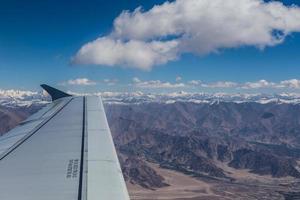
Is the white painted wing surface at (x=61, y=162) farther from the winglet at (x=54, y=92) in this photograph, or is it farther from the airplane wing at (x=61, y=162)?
the winglet at (x=54, y=92)

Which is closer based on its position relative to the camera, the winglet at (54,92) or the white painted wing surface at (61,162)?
the white painted wing surface at (61,162)

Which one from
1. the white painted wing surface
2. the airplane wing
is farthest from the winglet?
the white painted wing surface

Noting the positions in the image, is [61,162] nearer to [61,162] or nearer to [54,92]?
[61,162]

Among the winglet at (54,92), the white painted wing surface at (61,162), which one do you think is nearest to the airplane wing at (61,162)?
the white painted wing surface at (61,162)

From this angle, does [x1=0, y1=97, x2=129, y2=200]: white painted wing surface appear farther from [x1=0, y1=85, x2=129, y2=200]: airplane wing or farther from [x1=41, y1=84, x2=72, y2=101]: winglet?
[x1=41, y1=84, x2=72, y2=101]: winglet

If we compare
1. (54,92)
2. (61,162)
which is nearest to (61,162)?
(61,162)

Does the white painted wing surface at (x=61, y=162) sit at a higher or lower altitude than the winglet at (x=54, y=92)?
lower

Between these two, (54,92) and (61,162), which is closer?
(61,162)

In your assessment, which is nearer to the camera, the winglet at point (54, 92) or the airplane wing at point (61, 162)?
the airplane wing at point (61, 162)

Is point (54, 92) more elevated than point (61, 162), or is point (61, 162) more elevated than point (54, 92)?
point (54, 92)
